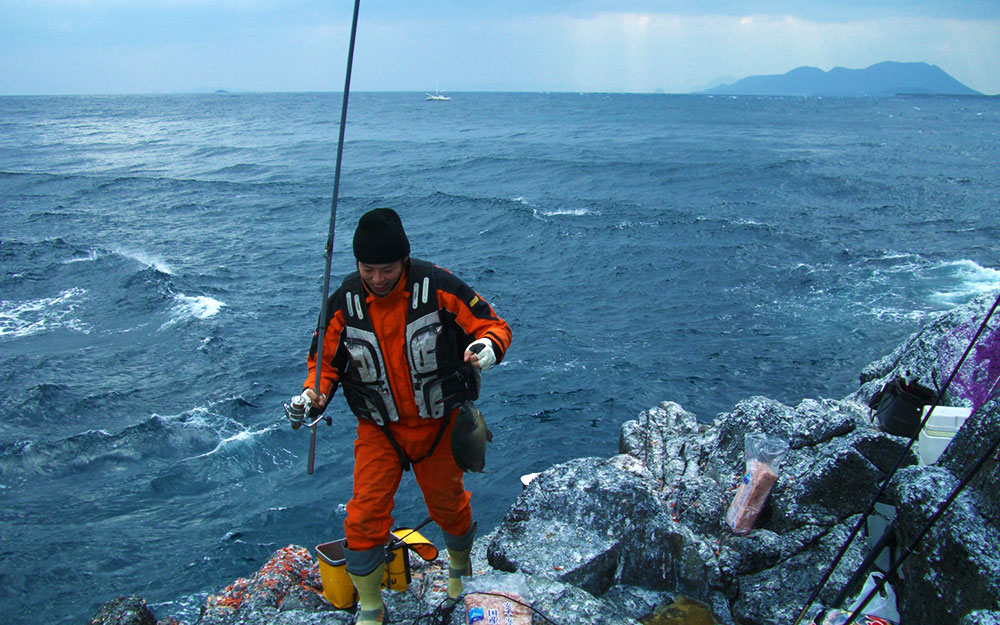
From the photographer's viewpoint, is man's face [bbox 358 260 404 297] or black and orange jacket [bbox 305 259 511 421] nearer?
man's face [bbox 358 260 404 297]

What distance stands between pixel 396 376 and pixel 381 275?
0.60 m

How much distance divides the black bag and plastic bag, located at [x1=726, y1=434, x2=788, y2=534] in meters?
0.96

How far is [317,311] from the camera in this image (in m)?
16.9

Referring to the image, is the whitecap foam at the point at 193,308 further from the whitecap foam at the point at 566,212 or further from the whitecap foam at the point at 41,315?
the whitecap foam at the point at 566,212

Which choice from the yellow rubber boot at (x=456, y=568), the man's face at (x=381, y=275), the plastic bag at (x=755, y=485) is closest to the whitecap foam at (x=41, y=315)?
the yellow rubber boot at (x=456, y=568)

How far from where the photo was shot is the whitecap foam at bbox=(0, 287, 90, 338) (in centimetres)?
1576

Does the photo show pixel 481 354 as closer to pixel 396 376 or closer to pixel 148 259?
pixel 396 376

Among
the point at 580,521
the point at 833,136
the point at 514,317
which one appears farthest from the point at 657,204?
the point at 833,136

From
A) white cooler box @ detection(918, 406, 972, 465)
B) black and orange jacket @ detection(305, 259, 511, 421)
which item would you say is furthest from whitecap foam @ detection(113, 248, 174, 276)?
white cooler box @ detection(918, 406, 972, 465)

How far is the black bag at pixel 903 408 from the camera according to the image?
591 cm

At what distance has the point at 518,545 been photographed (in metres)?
5.01

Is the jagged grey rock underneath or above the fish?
underneath

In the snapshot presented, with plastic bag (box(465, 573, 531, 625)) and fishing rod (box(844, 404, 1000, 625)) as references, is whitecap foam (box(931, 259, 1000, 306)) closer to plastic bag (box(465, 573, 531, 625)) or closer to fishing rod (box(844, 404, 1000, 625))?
fishing rod (box(844, 404, 1000, 625))

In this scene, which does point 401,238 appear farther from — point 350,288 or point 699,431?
point 699,431
